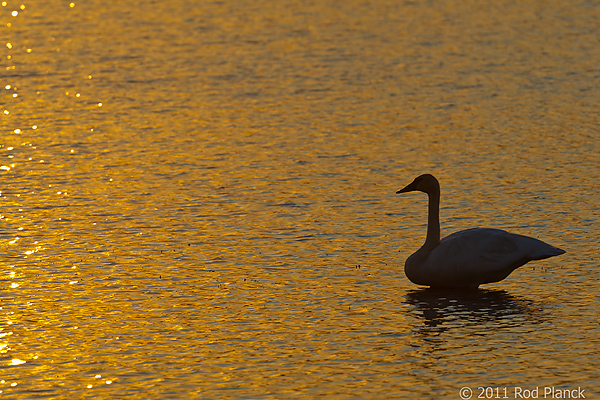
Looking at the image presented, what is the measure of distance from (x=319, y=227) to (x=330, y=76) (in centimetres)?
1281

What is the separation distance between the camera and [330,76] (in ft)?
98.2

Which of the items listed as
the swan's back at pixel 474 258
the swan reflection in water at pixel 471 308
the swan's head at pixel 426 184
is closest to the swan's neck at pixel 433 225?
the swan's head at pixel 426 184

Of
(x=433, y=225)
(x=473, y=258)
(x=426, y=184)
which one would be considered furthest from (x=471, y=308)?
(x=426, y=184)

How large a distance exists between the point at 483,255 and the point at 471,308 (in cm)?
79

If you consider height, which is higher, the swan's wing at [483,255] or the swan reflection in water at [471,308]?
the swan's wing at [483,255]

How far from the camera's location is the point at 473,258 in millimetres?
14555

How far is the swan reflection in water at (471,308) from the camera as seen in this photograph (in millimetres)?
13367

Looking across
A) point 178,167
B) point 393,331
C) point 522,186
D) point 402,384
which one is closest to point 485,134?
point 522,186

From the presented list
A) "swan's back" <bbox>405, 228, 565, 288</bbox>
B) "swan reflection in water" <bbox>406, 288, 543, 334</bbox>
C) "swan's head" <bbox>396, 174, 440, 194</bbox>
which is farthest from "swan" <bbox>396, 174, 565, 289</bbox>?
"swan's head" <bbox>396, 174, 440, 194</bbox>

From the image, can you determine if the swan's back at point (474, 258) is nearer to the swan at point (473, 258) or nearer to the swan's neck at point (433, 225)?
the swan at point (473, 258)

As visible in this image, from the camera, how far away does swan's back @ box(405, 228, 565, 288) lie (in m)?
14.5

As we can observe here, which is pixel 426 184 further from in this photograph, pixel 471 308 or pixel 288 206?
pixel 288 206

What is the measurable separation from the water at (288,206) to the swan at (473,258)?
230 millimetres

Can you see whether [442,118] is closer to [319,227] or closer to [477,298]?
[319,227]
